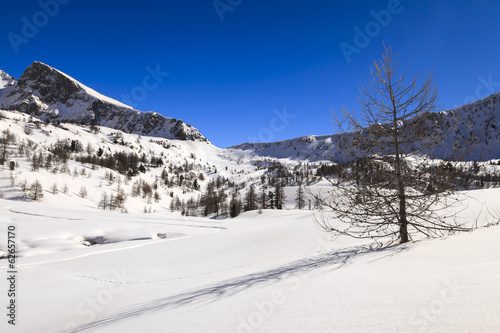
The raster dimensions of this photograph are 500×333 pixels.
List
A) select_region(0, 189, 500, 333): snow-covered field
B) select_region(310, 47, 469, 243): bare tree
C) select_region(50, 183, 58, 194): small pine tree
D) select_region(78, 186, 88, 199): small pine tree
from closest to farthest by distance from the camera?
select_region(0, 189, 500, 333): snow-covered field, select_region(310, 47, 469, 243): bare tree, select_region(50, 183, 58, 194): small pine tree, select_region(78, 186, 88, 199): small pine tree

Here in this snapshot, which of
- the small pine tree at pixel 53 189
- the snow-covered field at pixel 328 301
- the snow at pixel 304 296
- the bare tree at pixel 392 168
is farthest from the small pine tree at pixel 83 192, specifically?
the bare tree at pixel 392 168

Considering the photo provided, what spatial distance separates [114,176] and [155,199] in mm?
19272

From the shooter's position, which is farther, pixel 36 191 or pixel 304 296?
pixel 36 191

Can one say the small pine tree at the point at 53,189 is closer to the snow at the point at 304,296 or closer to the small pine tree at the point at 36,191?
the small pine tree at the point at 36,191

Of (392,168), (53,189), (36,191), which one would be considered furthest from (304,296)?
(53,189)

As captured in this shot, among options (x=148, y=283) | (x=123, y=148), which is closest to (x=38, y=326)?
(x=148, y=283)

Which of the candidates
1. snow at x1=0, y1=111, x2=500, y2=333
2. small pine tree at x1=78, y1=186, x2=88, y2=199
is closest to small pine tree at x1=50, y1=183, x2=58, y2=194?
small pine tree at x1=78, y1=186, x2=88, y2=199

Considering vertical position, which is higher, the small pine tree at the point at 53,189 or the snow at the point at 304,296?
the small pine tree at the point at 53,189

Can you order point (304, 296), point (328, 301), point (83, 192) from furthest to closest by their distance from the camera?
1. point (83, 192)
2. point (304, 296)
3. point (328, 301)

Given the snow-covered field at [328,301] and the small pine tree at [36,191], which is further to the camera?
the small pine tree at [36,191]

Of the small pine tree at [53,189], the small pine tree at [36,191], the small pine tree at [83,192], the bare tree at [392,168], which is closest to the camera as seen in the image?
the bare tree at [392,168]

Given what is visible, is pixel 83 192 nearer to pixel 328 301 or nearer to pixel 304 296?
pixel 304 296

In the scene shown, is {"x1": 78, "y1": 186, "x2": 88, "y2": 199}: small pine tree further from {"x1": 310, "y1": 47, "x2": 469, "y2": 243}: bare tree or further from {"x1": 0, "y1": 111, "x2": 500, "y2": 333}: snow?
{"x1": 310, "y1": 47, "x2": 469, "y2": 243}: bare tree

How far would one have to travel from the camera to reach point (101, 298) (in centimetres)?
→ 583
